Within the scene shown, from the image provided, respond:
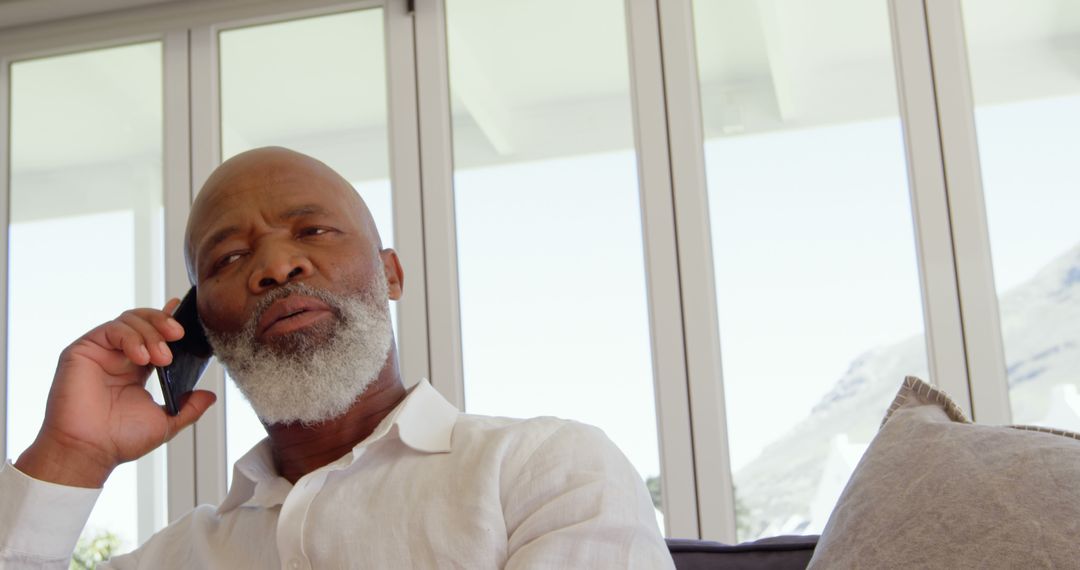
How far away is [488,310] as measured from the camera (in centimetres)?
316

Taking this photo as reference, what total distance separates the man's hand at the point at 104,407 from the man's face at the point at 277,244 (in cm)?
9

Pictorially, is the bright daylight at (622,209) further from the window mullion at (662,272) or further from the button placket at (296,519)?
the button placket at (296,519)

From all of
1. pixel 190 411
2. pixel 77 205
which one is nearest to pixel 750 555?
pixel 190 411

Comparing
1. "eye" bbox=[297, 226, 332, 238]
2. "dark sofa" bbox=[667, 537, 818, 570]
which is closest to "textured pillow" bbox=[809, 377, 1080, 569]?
"dark sofa" bbox=[667, 537, 818, 570]

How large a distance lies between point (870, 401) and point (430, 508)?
5.86 feet

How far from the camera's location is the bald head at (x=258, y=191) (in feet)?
5.53

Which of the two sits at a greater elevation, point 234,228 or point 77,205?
point 77,205

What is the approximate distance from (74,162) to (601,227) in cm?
172

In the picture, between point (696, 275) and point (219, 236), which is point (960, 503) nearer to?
point (219, 236)

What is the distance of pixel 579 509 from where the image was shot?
1.27m

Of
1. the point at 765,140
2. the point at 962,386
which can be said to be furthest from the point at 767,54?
the point at 962,386

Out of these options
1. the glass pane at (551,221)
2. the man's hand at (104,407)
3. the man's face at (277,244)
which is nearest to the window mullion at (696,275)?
the glass pane at (551,221)

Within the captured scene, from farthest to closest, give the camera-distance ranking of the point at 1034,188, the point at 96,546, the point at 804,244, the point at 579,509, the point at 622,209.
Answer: the point at 96,546 < the point at 622,209 < the point at 804,244 < the point at 1034,188 < the point at 579,509

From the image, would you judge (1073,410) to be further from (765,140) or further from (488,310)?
(488,310)
